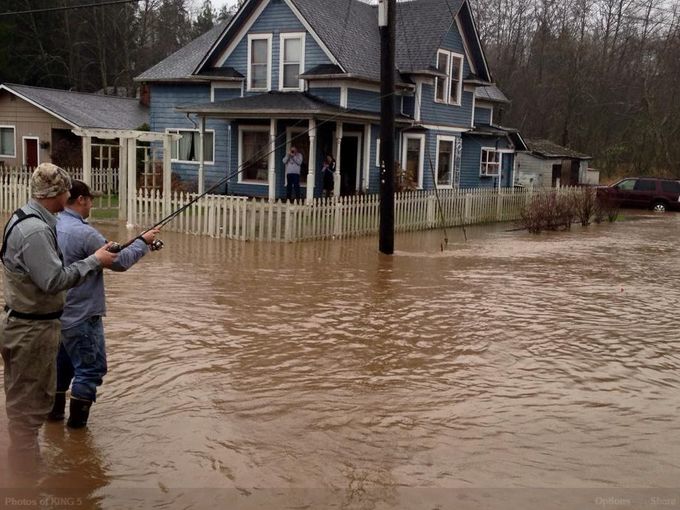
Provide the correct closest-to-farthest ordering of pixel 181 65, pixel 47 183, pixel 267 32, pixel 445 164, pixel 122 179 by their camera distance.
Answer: pixel 47 183
pixel 122 179
pixel 267 32
pixel 445 164
pixel 181 65

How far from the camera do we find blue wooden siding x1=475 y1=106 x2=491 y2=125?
36312 millimetres

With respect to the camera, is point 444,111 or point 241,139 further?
point 444,111

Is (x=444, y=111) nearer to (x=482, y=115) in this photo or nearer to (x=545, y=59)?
(x=482, y=115)

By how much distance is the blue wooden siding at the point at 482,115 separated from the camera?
36.3 m

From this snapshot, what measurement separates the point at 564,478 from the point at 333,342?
3.82 metres

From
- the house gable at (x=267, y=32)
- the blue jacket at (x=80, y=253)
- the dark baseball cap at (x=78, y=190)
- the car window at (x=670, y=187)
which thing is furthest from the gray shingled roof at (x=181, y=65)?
the blue jacket at (x=80, y=253)

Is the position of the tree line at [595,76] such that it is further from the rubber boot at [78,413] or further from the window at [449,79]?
the rubber boot at [78,413]

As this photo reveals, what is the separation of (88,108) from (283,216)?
55.4ft

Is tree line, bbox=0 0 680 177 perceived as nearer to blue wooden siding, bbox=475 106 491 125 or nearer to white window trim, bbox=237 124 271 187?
blue wooden siding, bbox=475 106 491 125

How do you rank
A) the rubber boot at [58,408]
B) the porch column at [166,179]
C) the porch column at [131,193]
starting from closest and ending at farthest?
1. the rubber boot at [58,408]
2. the porch column at [166,179]
3. the porch column at [131,193]

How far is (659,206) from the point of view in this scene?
35.5 m

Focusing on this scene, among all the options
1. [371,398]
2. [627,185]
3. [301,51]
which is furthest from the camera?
[627,185]

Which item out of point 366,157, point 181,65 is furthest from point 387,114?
point 181,65

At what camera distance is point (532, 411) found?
6.55 metres
